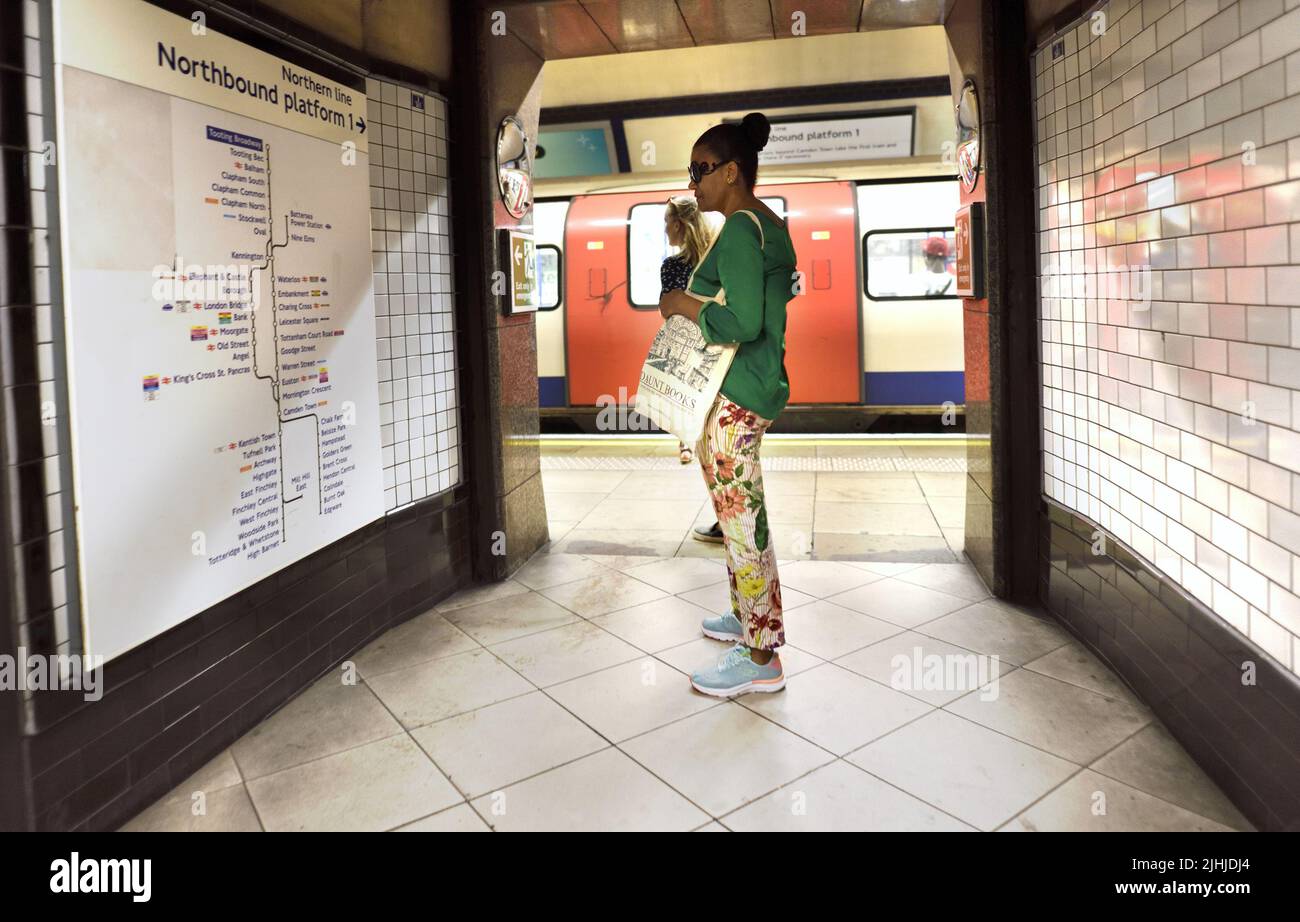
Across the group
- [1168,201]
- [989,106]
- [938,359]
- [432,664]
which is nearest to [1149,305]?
[1168,201]

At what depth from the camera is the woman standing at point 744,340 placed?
263 cm

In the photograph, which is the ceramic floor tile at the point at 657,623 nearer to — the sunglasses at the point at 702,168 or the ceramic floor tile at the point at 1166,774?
the ceramic floor tile at the point at 1166,774

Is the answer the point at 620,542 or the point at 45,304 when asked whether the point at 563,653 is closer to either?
the point at 620,542

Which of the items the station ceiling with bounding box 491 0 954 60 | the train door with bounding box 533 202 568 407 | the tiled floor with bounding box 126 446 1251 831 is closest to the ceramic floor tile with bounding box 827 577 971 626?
the tiled floor with bounding box 126 446 1251 831

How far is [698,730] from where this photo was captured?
2695 mm

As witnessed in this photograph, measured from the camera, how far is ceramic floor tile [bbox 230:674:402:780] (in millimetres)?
2584

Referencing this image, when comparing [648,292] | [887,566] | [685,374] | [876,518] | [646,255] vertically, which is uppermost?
[646,255]

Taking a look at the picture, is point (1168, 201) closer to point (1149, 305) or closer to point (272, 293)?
point (1149, 305)

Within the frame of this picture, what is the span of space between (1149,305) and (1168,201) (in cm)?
31

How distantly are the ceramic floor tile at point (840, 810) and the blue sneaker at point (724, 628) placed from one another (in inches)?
40.8

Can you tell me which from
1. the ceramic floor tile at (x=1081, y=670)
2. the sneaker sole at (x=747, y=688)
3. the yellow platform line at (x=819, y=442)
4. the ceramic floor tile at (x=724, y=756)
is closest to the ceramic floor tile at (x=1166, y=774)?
the ceramic floor tile at (x=1081, y=670)

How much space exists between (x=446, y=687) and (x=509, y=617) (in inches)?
28.1

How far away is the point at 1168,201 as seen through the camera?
2.51 metres

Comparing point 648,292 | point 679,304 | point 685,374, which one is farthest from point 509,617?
point 648,292
